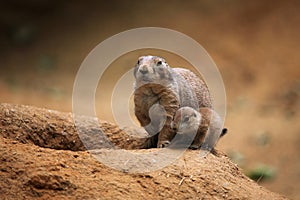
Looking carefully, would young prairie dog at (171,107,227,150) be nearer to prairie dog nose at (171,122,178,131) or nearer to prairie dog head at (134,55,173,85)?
prairie dog nose at (171,122,178,131)

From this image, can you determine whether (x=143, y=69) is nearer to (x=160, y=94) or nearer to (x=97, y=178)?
(x=160, y=94)

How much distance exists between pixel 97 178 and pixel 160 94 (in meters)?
1.20

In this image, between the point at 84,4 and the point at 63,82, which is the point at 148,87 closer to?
the point at 63,82

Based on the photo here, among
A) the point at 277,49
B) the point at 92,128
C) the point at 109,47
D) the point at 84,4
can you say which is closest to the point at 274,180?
the point at 92,128

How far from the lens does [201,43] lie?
14172 millimetres

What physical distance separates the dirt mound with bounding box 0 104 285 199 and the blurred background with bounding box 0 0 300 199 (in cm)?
531

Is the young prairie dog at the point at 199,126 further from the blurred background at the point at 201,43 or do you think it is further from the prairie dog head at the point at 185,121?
the blurred background at the point at 201,43

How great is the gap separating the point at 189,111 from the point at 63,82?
843 centimetres

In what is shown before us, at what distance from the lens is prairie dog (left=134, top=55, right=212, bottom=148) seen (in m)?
5.06

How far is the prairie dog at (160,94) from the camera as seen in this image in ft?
16.6

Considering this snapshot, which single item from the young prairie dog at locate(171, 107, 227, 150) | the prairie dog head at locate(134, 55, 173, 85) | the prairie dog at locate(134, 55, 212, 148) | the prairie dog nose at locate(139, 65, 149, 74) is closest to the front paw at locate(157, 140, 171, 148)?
the prairie dog at locate(134, 55, 212, 148)

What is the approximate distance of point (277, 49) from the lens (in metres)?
13.8

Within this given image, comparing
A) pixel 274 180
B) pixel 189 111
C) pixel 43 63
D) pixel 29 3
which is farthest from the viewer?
pixel 29 3

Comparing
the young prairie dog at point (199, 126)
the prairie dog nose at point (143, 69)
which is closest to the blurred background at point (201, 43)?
the young prairie dog at point (199, 126)
